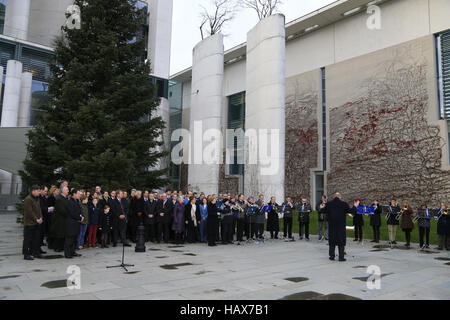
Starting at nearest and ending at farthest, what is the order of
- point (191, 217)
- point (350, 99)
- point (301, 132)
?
point (191, 217) → point (350, 99) → point (301, 132)

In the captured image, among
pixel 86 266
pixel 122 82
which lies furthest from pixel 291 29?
pixel 86 266

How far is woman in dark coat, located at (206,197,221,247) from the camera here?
42.6 feet

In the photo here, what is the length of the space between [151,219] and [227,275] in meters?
6.37

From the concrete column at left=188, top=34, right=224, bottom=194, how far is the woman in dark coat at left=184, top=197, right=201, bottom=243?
9.42 metres

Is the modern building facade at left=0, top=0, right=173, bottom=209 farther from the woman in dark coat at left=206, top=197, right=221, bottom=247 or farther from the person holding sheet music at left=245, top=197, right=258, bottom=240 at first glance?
the person holding sheet music at left=245, top=197, right=258, bottom=240

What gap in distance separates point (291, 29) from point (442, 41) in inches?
496

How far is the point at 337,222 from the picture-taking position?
392 inches

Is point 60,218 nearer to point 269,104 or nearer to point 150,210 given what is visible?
point 150,210

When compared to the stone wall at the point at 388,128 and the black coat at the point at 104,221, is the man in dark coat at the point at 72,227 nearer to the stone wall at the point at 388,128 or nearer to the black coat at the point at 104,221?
the black coat at the point at 104,221

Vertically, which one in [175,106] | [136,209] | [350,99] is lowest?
[136,209]

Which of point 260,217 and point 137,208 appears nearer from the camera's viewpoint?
point 137,208

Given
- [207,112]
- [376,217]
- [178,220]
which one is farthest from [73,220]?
[207,112]
